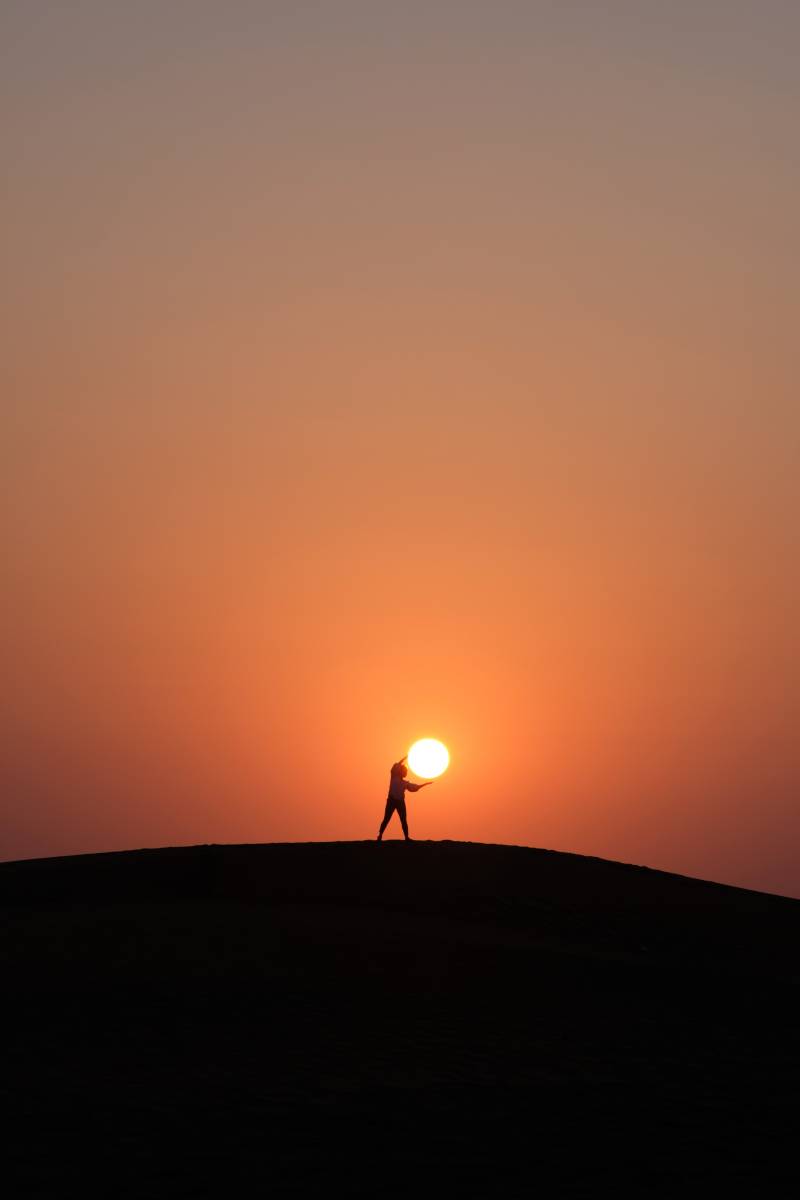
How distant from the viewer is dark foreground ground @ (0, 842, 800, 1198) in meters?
10.0

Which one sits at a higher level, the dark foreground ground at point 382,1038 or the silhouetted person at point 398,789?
the silhouetted person at point 398,789

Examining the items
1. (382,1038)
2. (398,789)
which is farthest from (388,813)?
(382,1038)

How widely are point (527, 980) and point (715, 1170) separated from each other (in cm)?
692

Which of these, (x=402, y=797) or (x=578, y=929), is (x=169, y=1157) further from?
(x=402, y=797)

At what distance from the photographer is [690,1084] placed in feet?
42.4

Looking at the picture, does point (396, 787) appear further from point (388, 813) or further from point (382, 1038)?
point (382, 1038)

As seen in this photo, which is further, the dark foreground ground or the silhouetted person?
the silhouetted person

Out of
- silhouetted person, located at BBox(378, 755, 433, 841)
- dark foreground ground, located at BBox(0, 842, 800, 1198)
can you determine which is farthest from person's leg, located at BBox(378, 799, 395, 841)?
dark foreground ground, located at BBox(0, 842, 800, 1198)

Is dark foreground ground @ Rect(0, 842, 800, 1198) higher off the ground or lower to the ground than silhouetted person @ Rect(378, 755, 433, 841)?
lower

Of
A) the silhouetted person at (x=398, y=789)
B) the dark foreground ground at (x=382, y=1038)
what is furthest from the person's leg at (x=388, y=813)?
the dark foreground ground at (x=382, y=1038)

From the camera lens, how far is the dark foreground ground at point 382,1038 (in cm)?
1001

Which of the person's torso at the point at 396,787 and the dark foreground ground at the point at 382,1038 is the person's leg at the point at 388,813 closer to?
the person's torso at the point at 396,787

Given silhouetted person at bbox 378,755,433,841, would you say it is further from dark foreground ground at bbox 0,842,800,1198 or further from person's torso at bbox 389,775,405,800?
dark foreground ground at bbox 0,842,800,1198

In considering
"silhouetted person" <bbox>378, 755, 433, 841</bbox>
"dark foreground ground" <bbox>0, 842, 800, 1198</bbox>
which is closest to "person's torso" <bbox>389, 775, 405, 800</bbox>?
"silhouetted person" <bbox>378, 755, 433, 841</bbox>
